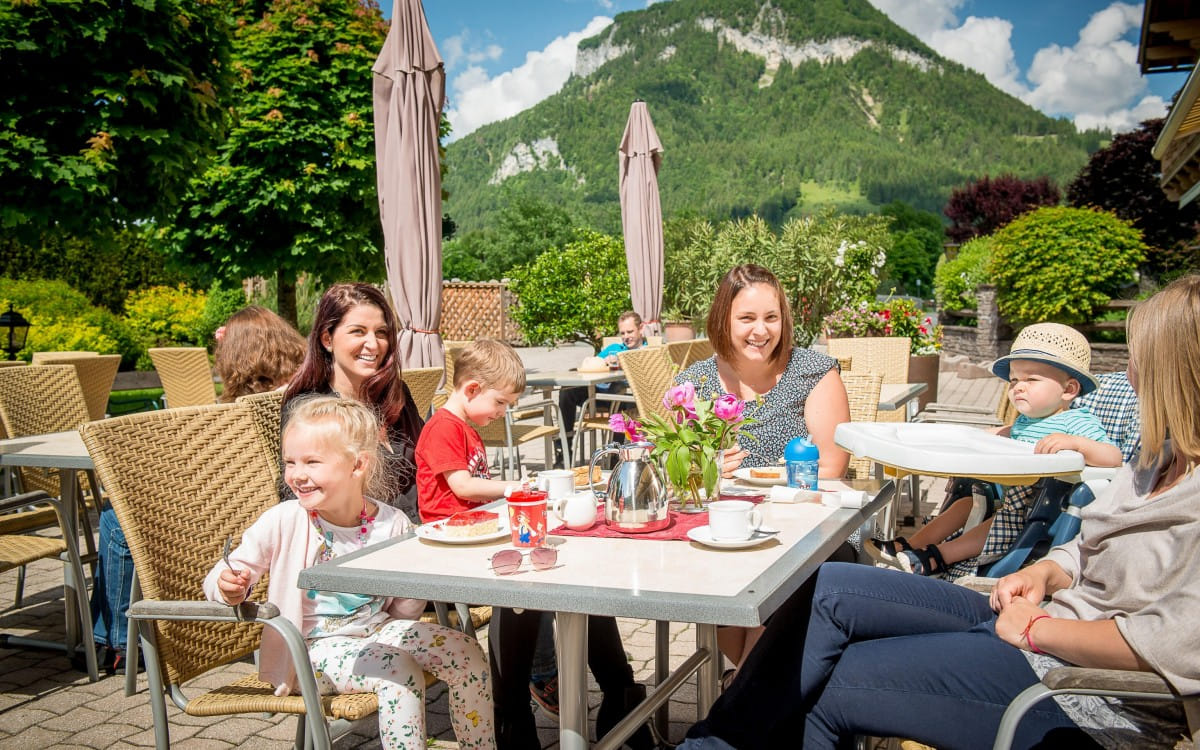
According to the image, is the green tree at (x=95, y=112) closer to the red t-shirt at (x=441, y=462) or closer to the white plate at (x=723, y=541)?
the red t-shirt at (x=441, y=462)

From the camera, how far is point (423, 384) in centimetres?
419

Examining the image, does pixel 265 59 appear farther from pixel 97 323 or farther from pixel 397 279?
pixel 397 279

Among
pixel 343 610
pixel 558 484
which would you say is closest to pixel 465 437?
pixel 558 484

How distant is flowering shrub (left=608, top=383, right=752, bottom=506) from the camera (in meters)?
2.03

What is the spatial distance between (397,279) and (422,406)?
161cm

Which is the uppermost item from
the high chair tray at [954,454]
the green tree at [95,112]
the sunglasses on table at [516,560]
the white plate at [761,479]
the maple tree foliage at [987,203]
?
the maple tree foliage at [987,203]

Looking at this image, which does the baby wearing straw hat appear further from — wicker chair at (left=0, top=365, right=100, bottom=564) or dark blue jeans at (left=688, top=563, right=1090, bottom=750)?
wicker chair at (left=0, top=365, right=100, bottom=564)

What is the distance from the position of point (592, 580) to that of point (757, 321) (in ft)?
5.37

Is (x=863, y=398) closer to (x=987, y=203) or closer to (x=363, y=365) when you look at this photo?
(x=363, y=365)

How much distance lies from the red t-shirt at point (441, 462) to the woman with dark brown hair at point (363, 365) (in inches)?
6.4

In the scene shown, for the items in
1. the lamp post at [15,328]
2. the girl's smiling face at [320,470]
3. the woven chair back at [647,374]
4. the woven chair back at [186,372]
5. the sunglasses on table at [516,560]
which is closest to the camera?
the sunglasses on table at [516,560]

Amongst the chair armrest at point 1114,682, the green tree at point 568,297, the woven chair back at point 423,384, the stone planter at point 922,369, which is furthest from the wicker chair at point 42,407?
the green tree at point 568,297

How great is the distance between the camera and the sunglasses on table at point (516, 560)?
157cm

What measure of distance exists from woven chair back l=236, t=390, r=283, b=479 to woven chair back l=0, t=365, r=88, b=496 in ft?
5.94
